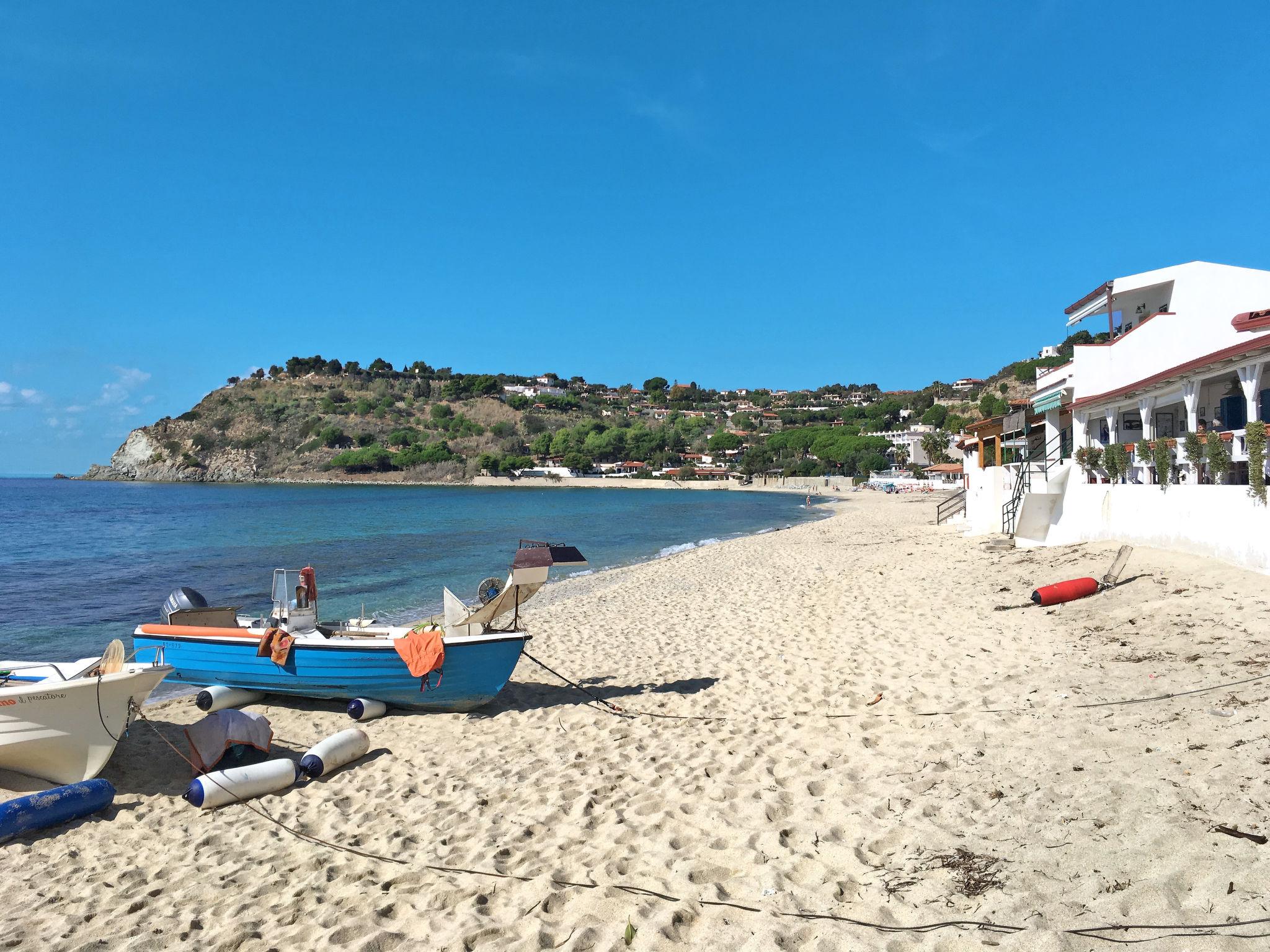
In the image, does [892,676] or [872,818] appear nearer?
[872,818]

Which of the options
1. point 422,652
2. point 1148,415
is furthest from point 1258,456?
point 422,652

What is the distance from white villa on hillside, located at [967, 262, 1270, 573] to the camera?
32.3 feet

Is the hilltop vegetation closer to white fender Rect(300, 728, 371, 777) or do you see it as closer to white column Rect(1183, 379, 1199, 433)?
white column Rect(1183, 379, 1199, 433)

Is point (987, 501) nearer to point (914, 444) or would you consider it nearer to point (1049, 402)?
point (1049, 402)

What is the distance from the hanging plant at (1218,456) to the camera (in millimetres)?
9844

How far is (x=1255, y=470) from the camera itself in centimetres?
880

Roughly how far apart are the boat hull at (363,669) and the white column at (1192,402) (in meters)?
10.6

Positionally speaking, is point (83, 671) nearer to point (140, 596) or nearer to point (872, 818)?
point (872, 818)

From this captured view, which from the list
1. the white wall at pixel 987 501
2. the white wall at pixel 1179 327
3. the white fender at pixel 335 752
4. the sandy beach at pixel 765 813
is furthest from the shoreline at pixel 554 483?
→ the white fender at pixel 335 752

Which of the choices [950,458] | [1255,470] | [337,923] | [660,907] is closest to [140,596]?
[337,923]

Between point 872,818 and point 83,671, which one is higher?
point 83,671

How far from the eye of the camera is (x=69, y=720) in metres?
6.56

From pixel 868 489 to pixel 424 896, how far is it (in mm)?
79858

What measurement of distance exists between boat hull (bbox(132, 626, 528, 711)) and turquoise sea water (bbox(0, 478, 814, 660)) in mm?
6997
